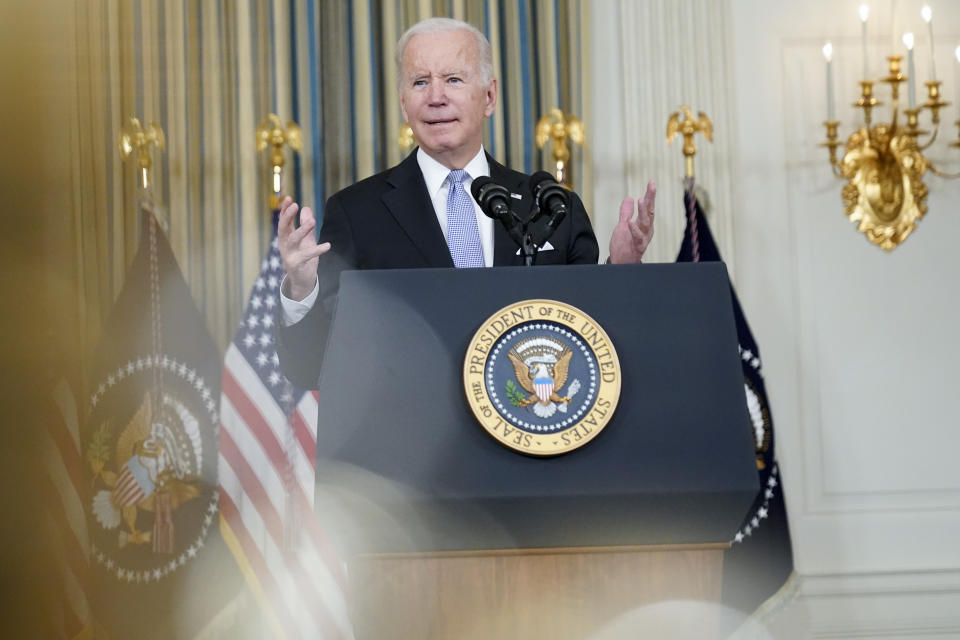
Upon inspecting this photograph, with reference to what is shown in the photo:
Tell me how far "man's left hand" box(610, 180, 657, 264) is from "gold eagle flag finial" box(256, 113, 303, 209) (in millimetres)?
2421

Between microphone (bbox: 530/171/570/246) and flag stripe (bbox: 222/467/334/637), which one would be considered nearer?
microphone (bbox: 530/171/570/246)

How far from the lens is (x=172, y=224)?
4.39 m

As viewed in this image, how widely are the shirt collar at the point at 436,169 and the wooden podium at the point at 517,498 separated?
900mm

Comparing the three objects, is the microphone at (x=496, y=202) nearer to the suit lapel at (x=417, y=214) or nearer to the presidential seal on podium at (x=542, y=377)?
the presidential seal on podium at (x=542, y=377)

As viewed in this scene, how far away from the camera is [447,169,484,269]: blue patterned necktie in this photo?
2.24m

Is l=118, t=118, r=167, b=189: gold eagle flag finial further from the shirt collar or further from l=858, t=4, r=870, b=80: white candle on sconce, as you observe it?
l=858, t=4, r=870, b=80: white candle on sconce

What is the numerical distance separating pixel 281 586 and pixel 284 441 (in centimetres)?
54

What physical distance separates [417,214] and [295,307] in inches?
14.7

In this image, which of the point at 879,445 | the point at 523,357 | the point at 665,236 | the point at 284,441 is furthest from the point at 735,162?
the point at 523,357

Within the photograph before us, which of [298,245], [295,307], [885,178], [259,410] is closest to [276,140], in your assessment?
[259,410]

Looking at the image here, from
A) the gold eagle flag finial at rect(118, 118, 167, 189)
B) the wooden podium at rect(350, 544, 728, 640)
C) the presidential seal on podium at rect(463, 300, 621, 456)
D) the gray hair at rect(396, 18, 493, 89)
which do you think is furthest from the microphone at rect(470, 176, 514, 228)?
the gold eagle flag finial at rect(118, 118, 167, 189)

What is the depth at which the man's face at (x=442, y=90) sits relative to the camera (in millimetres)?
2270

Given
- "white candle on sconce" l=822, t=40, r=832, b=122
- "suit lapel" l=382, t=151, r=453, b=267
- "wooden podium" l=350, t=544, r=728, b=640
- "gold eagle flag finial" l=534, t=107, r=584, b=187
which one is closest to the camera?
"wooden podium" l=350, t=544, r=728, b=640

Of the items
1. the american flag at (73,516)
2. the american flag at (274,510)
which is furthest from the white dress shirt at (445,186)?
the american flag at (73,516)
